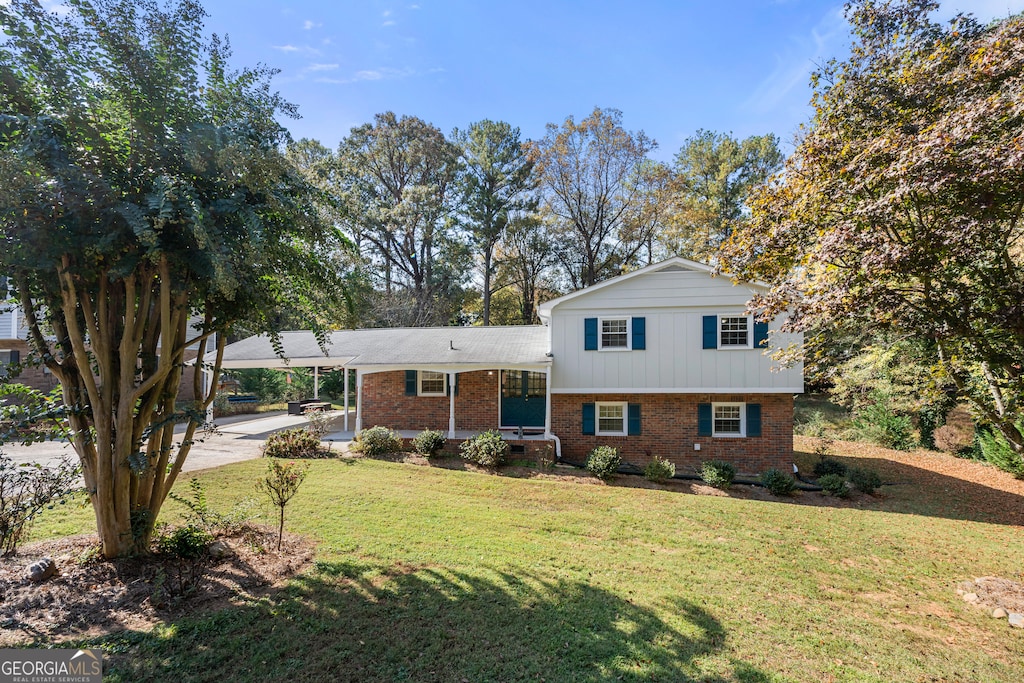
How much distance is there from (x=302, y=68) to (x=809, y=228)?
7.96 m

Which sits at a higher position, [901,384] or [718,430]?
[901,384]

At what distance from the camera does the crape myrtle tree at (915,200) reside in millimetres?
5188

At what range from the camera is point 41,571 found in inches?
180

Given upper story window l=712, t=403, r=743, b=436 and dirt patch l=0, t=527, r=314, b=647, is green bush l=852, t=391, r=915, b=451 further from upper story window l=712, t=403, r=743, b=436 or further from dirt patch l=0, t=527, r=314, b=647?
dirt patch l=0, t=527, r=314, b=647

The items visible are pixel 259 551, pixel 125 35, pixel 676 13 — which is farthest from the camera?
pixel 676 13

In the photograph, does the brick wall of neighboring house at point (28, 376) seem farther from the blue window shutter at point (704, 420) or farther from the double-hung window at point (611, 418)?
the blue window shutter at point (704, 420)

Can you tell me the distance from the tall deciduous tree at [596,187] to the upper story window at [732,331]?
15.4m

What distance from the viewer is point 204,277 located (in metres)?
4.75

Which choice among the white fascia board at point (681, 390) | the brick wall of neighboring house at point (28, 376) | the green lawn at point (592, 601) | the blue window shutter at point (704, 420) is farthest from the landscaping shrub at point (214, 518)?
the brick wall of neighboring house at point (28, 376)

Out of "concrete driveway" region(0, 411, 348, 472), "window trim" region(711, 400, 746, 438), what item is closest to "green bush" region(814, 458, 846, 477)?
"window trim" region(711, 400, 746, 438)

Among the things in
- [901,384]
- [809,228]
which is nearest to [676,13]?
[809,228]

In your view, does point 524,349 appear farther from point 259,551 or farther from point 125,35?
point 125,35

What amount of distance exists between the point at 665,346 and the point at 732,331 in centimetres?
187

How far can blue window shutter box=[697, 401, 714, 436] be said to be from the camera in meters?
13.4
